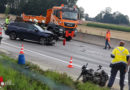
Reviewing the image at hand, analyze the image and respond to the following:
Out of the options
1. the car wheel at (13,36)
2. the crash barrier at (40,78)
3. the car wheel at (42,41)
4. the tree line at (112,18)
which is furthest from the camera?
the tree line at (112,18)

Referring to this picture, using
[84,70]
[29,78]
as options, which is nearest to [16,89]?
A: [29,78]

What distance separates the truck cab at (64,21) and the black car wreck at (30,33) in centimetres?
415

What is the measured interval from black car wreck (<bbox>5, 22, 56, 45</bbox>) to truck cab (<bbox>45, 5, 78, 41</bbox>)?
415 cm

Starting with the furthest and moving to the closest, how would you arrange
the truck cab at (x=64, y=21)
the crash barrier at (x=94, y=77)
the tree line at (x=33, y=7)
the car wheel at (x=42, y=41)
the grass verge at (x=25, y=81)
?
the tree line at (x=33, y=7) < the truck cab at (x=64, y=21) < the car wheel at (x=42, y=41) < the crash barrier at (x=94, y=77) < the grass verge at (x=25, y=81)

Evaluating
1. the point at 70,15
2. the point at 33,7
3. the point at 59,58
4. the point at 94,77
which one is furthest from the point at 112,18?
the point at 94,77

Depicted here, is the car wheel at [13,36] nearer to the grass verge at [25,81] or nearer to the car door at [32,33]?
the car door at [32,33]

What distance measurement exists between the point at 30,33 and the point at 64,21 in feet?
16.7

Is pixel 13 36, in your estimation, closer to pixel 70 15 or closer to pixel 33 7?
pixel 70 15

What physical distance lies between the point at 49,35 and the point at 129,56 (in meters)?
10.8

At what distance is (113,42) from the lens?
878 inches

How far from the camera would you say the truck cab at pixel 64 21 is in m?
21.5

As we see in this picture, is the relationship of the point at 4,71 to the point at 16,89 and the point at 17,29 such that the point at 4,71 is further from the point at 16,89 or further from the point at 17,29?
the point at 17,29

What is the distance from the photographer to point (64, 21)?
70.8 feet

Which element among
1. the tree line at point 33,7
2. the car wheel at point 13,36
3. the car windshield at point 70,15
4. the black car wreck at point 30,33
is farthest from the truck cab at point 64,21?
the tree line at point 33,7
